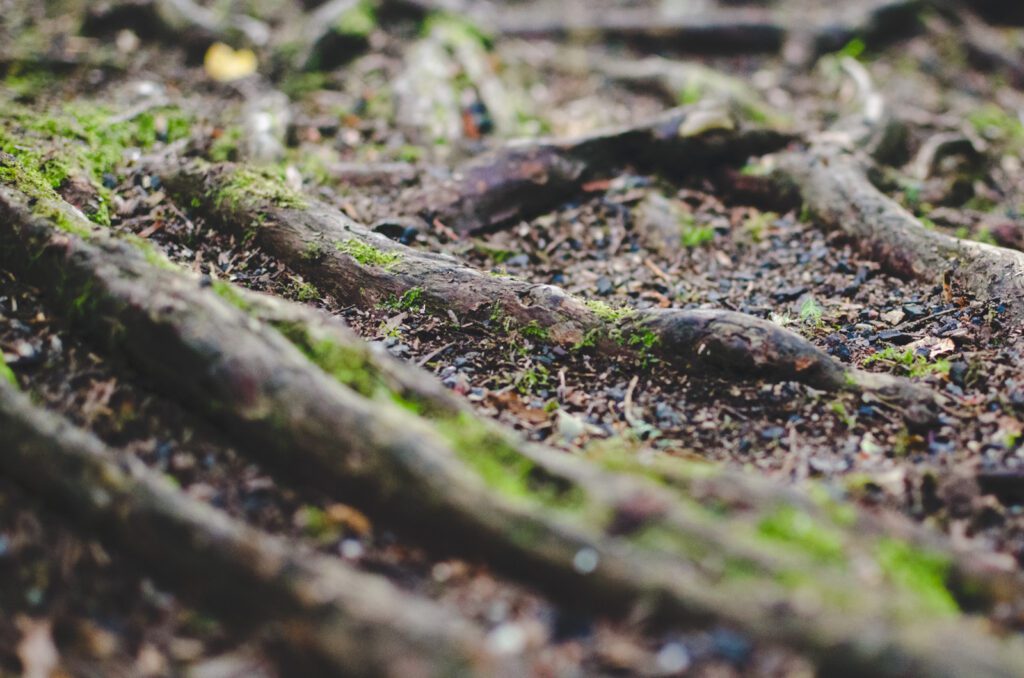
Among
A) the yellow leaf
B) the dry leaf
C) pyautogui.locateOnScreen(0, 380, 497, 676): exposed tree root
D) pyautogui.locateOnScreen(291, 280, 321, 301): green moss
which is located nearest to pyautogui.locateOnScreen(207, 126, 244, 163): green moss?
pyautogui.locateOnScreen(291, 280, 321, 301): green moss

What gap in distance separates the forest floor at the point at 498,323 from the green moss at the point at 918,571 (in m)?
0.49

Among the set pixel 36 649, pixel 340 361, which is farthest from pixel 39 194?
pixel 36 649

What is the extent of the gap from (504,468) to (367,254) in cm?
190

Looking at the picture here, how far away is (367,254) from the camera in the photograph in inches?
153

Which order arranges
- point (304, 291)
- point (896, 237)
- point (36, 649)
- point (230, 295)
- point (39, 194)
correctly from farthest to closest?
point (896, 237) → point (304, 291) → point (39, 194) → point (230, 295) → point (36, 649)

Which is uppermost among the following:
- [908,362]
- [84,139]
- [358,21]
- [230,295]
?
[358,21]

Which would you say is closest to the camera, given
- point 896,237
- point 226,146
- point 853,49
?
point 896,237

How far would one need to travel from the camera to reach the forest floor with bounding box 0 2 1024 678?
225 cm

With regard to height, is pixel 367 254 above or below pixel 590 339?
above

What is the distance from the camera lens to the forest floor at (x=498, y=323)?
7.37 ft

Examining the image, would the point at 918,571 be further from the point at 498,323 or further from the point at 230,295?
the point at 230,295

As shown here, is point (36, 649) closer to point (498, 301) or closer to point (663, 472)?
point (663, 472)

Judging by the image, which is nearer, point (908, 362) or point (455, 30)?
point (908, 362)

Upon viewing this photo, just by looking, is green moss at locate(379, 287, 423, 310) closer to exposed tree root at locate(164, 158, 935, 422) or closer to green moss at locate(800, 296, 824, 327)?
exposed tree root at locate(164, 158, 935, 422)
